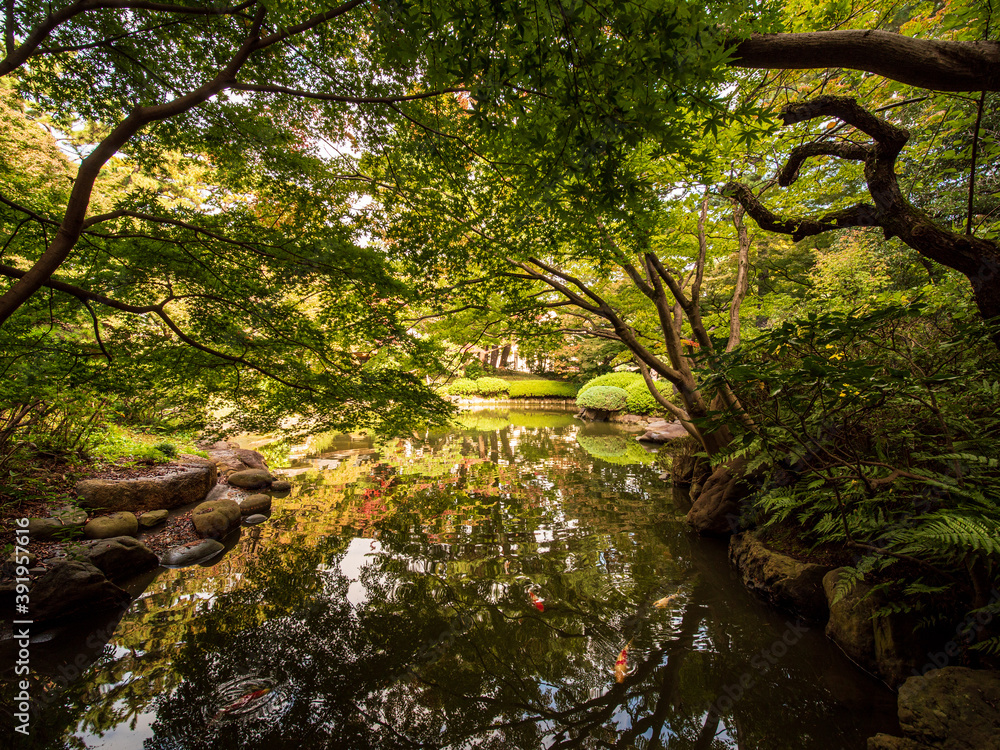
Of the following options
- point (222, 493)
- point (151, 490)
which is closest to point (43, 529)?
point (151, 490)

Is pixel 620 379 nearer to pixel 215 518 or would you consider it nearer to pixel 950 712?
pixel 215 518

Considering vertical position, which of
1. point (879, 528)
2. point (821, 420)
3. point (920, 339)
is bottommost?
point (879, 528)

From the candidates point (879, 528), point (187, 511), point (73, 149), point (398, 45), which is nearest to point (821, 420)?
point (879, 528)

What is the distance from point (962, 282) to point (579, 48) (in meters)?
4.58

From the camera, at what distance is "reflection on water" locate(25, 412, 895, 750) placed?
2.53 m

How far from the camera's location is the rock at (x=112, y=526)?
469 cm

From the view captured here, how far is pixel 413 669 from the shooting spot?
3088 mm

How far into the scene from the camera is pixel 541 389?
1036 inches

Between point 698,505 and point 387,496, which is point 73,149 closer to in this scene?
point 387,496

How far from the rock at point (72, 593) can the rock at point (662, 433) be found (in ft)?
42.6

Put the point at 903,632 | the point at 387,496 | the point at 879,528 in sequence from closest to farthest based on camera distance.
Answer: the point at 903,632 → the point at 879,528 → the point at 387,496

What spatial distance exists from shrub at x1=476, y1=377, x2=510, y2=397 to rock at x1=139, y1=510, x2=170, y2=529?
2066 centimetres

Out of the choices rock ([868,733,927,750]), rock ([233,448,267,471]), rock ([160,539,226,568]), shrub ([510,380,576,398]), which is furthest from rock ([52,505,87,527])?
shrub ([510,380,576,398])

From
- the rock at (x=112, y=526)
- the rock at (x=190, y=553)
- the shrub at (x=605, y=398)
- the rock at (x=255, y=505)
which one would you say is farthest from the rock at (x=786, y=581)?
the shrub at (x=605, y=398)
